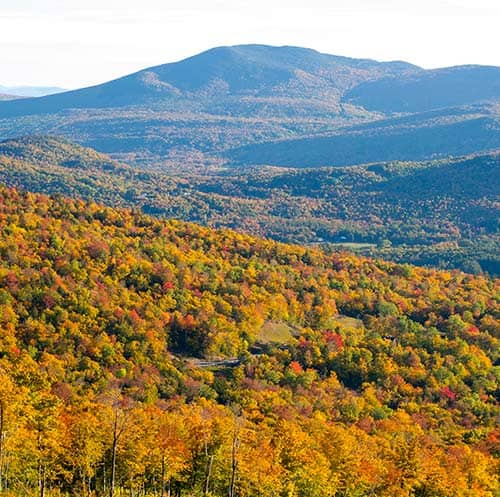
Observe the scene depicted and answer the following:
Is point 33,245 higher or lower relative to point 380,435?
higher

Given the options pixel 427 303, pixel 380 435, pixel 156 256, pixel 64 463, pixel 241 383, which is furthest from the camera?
pixel 427 303

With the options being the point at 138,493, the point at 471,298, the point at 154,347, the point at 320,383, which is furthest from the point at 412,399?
the point at 138,493

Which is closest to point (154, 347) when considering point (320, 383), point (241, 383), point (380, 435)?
point (241, 383)

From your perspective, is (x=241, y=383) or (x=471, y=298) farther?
(x=471, y=298)

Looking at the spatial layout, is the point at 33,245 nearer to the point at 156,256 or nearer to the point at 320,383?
the point at 156,256

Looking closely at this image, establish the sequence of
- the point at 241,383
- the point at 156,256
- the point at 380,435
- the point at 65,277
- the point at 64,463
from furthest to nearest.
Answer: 1. the point at 156,256
2. the point at 65,277
3. the point at 241,383
4. the point at 380,435
5. the point at 64,463

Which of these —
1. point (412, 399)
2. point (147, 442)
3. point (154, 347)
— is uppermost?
point (147, 442)
